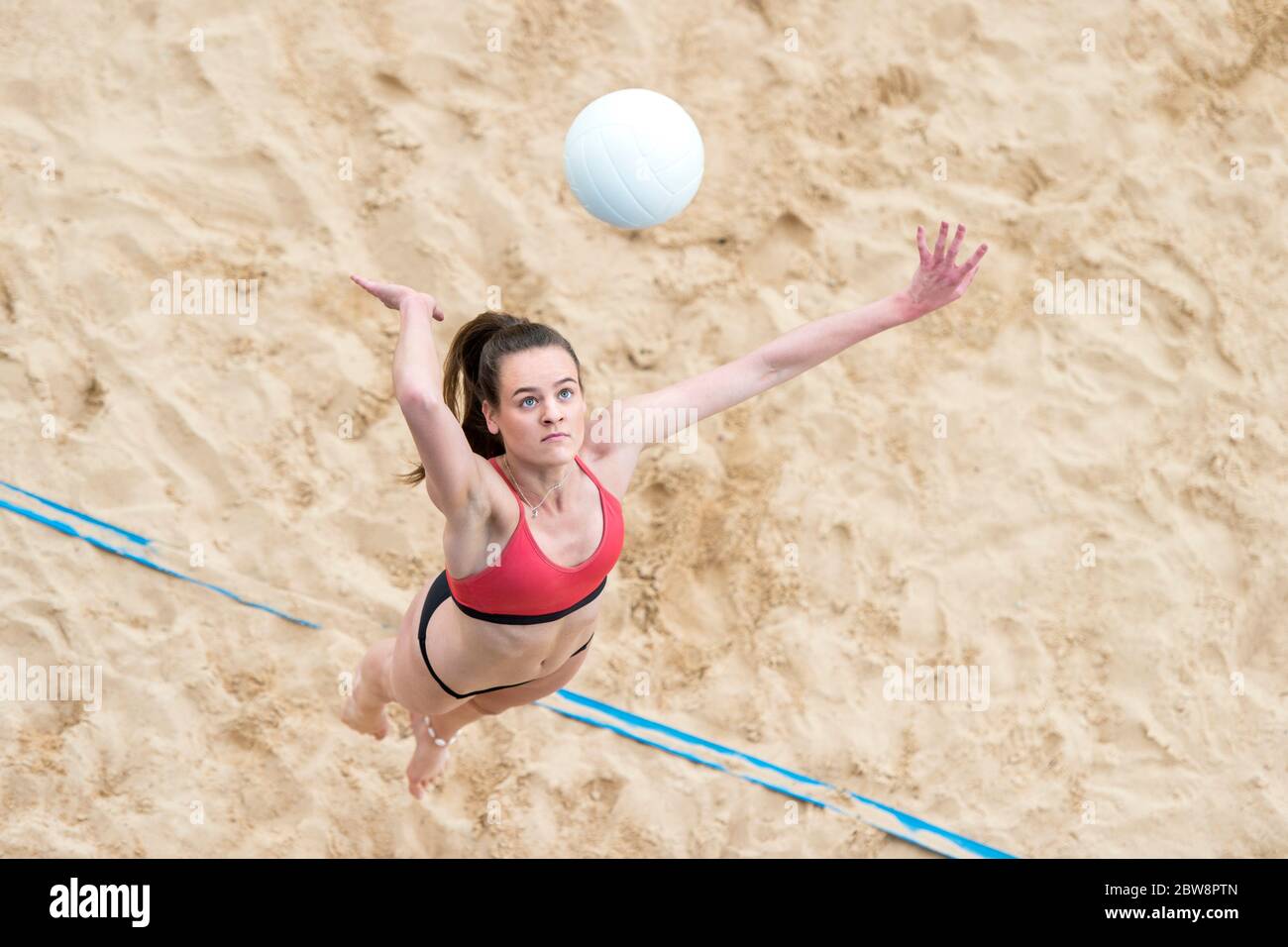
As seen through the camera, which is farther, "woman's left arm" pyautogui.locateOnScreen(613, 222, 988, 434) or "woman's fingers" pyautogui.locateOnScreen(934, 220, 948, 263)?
"woman's left arm" pyautogui.locateOnScreen(613, 222, 988, 434)

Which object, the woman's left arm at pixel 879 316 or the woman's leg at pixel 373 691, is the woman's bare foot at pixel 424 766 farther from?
the woman's left arm at pixel 879 316

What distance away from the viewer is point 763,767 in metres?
4.52

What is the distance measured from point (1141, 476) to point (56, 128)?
3916mm

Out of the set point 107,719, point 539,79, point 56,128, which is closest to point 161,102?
point 56,128

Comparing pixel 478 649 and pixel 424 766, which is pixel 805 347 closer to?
pixel 478 649

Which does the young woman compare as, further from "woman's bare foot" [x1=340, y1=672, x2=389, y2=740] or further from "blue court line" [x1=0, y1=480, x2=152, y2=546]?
"blue court line" [x1=0, y1=480, x2=152, y2=546]

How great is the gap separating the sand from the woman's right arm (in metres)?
1.85

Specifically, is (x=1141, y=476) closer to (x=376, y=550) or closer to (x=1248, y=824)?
(x=1248, y=824)

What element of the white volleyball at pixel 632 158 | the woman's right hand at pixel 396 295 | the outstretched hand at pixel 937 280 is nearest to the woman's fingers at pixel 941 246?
the outstretched hand at pixel 937 280

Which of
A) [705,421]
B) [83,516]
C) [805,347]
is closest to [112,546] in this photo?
[83,516]

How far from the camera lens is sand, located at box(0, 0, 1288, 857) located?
443 cm

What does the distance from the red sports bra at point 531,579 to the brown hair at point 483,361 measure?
0.59ft

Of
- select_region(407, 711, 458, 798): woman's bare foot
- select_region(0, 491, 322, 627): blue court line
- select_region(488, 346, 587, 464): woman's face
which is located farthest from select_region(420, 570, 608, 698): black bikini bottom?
select_region(0, 491, 322, 627): blue court line

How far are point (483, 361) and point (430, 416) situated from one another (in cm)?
46
